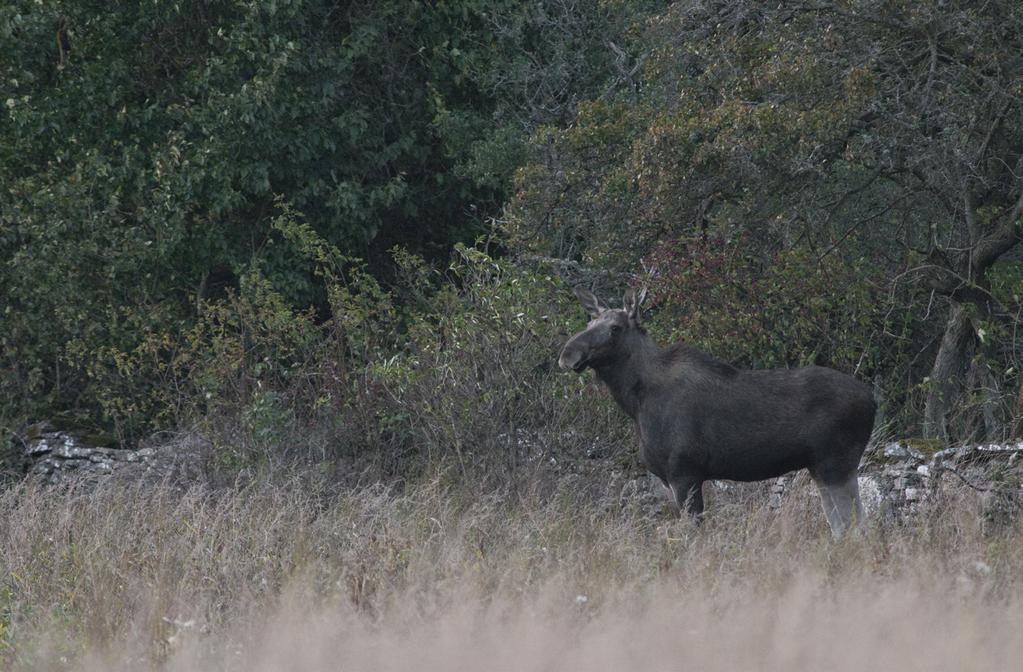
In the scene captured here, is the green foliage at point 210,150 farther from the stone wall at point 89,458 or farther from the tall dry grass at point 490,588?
the tall dry grass at point 490,588

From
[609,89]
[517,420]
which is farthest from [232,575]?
[609,89]

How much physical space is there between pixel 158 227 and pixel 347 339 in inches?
188

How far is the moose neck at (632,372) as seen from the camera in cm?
965

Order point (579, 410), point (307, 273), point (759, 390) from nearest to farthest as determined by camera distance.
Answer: point (759, 390) → point (579, 410) → point (307, 273)

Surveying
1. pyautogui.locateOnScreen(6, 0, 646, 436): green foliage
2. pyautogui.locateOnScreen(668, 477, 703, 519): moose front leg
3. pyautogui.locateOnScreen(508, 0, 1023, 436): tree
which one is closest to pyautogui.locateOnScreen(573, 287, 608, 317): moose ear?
pyautogui.locateOnScreen(668, 477, 703, 519): moose front leg

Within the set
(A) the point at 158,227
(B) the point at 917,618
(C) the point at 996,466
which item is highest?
(A) the point at 158,227

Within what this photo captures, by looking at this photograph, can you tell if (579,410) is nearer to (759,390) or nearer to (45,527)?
(759,390)

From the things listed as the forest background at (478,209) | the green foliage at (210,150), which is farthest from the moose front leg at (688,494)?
the green foliage at (210,150)

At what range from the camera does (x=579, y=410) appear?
12.1 meters

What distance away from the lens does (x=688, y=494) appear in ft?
Result: 30.5

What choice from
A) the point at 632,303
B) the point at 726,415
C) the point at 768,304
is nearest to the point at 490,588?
the point at 726,415

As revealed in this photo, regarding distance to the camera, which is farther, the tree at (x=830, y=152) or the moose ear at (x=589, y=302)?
the tree at (x=830, y=152)

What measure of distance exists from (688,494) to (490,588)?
2286mm

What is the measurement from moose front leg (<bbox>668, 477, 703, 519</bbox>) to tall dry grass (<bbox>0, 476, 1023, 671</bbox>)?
8.1 inches
